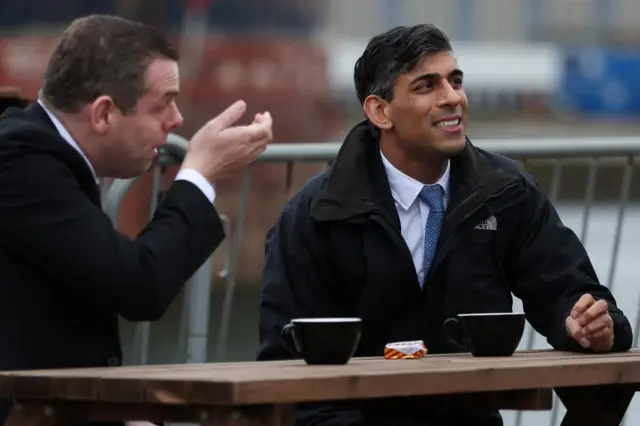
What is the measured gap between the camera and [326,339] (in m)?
3.33

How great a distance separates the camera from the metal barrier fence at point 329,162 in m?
5.42

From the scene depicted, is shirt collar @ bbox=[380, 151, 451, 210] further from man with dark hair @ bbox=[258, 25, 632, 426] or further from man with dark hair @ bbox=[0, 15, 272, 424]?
man with dark hair @ bbox=[0, 15, 272, 424]

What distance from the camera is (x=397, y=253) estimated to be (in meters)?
3.97

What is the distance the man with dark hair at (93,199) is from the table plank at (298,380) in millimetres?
152

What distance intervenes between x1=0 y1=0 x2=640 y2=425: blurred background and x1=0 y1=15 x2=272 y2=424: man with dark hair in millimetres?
2015

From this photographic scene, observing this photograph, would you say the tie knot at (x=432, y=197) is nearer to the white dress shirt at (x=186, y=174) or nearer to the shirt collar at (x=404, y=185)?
the shirt collar at (x=404, y=185)

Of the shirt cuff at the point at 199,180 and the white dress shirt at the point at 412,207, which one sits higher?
the shirt cuff at the point at 199,180

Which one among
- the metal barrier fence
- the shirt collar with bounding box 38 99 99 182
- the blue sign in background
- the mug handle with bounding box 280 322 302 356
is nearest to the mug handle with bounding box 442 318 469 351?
the mug handle with bounding box 280 322 302 356

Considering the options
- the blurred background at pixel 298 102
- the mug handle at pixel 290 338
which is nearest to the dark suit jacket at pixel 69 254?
the mug handle at pixel 290 338

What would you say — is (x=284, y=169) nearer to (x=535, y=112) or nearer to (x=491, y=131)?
(x=491, y=131)

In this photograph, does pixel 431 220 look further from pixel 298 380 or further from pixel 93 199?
pixel 298 380

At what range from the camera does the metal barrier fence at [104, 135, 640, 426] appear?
5.42m

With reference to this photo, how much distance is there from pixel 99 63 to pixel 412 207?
1.08 metres

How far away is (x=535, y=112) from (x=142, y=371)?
3204 centimetres
